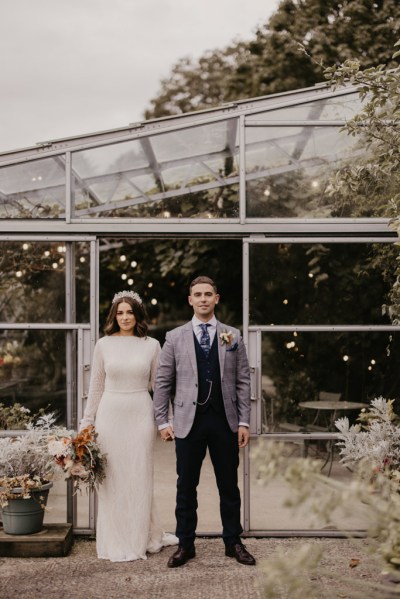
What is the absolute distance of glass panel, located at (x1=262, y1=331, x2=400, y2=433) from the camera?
5.58 meters

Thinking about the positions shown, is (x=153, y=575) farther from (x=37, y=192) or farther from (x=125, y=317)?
(x=37, y=192)

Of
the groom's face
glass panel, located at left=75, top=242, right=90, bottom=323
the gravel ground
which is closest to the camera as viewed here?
the gravel ground

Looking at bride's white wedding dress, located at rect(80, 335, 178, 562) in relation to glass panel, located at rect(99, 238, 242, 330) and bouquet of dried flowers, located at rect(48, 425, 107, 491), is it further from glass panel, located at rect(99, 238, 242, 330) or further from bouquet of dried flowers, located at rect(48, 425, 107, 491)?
glass panel, located at rect(99, 238, 242, 330)

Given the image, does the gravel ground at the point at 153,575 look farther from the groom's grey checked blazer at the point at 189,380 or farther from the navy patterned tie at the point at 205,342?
the navy patterned tie at the point at 205,342

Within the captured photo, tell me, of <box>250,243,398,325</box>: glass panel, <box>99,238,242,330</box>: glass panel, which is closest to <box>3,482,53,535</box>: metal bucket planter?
<box>250,243,398,325</box>: glass panel

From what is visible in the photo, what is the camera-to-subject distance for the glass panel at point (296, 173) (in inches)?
218

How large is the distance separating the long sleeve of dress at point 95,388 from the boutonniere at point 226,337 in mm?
873

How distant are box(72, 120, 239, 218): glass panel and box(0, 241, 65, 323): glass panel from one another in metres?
0.41

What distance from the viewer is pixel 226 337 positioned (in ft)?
15.5

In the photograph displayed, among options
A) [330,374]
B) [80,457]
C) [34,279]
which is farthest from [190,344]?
[34,279]

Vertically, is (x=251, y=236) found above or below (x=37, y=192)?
below

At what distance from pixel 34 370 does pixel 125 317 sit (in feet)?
4.62

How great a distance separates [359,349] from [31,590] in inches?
113

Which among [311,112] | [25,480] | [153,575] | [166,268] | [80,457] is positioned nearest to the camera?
[153,575]
